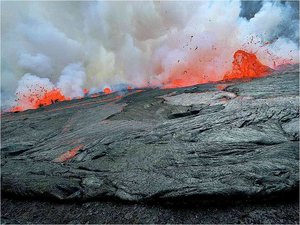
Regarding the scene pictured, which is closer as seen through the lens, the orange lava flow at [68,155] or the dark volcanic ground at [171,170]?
the dark volcanic ground at [171,170]

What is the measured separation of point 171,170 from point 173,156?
0.83 m

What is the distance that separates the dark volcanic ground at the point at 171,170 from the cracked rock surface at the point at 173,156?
0.04m

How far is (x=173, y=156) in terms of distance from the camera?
376 inches

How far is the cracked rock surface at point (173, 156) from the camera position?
25.9 feet

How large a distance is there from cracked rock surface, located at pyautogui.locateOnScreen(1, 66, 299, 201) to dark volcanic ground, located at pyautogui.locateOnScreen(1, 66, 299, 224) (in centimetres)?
4

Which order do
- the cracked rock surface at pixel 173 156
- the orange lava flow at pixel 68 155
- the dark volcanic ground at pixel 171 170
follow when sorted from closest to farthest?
the dark volcanic ground at pixel 171 170 → the cracked rock surface at pixel 173 156 → the orange lava flow at pixel 68 155

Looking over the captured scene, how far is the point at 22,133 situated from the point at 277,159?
15.4 metres

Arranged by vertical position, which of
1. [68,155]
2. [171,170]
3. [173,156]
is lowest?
[171,170]

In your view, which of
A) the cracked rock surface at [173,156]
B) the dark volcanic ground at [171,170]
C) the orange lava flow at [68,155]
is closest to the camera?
the dark volcanic ground at [171,170]

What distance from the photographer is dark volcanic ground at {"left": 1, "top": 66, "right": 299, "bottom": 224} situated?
7.44 metres

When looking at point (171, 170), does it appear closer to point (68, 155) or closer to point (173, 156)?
point (173, 156)

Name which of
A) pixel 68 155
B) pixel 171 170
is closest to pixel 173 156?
pixel 171 170

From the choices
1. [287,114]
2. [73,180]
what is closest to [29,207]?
[73,180]

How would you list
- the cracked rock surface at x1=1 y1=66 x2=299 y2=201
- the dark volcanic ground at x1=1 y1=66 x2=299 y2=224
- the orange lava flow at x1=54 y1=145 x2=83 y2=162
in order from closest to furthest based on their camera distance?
the dark volcanic ground at x1=1 y1=66 x2=299 y2=224, the cracked rock surface at x1=1 y1=66 x2=299 y2=201, the orange lava flow at x1=54 y1=145 x2=83 y2=162
